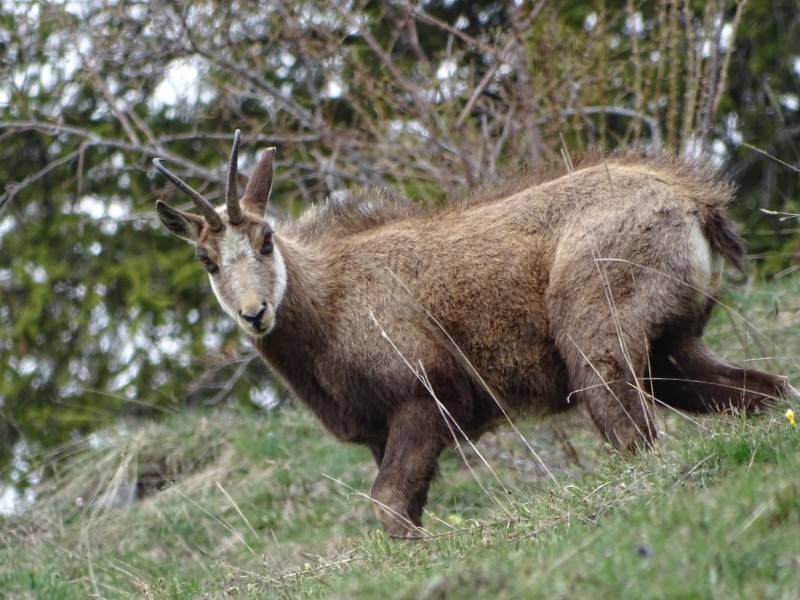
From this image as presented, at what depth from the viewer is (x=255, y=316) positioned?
6.33 metres

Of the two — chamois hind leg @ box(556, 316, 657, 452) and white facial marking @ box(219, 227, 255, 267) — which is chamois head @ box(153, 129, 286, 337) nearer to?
white facial marking @ box(219, 227, 255, 267)

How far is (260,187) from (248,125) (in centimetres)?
478

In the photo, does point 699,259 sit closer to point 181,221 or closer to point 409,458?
point 409,458

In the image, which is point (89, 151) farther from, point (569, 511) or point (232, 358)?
point (569, 511)

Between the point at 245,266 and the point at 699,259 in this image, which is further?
the point at 245,266

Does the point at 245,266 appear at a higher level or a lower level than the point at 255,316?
higher

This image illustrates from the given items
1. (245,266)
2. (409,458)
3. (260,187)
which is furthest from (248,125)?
(409,458)

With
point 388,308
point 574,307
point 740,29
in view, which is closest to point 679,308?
point 574,307

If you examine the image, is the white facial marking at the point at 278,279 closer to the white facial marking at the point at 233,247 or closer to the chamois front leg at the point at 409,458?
the white facial marking at the point at 233,247

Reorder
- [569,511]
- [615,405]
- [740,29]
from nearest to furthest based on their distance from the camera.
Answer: [569,511] < [615,405] < [740,29]

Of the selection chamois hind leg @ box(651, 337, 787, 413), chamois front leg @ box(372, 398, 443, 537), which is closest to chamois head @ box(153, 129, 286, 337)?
chamois front leg @ box(372, 398, 443, 537)

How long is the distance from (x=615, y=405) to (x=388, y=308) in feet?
4.56

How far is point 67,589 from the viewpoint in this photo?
677 cm

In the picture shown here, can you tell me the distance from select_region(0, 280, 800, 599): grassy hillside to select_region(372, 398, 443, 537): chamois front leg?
204mm
